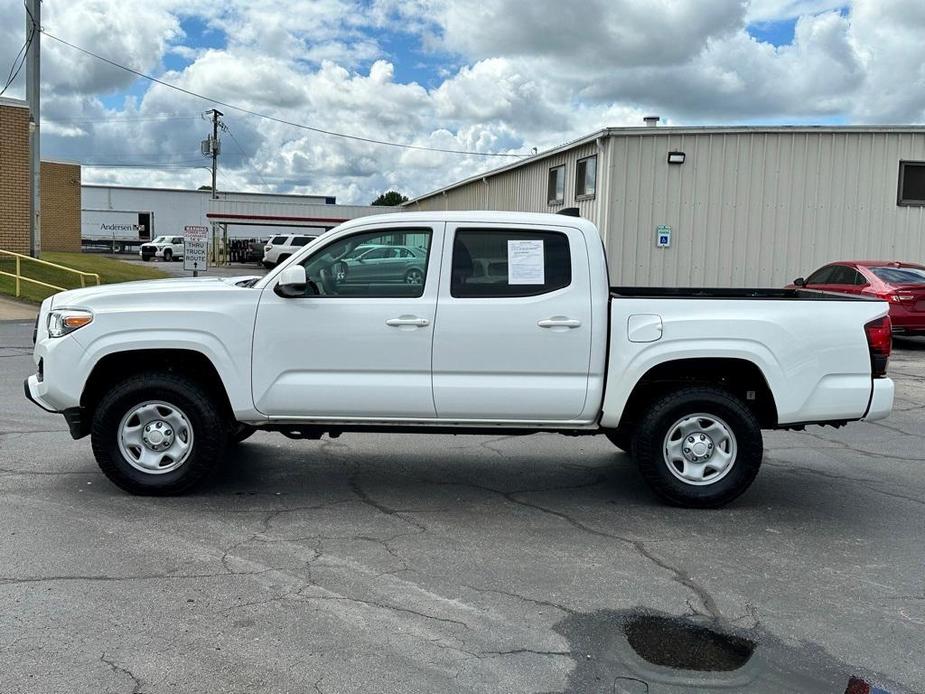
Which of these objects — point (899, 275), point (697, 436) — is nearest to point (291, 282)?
point (697, 436)

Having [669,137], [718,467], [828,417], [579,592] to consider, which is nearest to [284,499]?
[579,592]

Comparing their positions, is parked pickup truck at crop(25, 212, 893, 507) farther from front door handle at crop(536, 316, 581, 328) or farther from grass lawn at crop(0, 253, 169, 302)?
grass lawn at crop(0, 253, 169, 302)

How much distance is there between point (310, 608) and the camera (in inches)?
164

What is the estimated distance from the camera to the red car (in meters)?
14.8

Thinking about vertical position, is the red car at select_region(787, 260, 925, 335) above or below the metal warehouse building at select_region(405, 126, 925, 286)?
below

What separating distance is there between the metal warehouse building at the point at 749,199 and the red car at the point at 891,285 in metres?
2.33

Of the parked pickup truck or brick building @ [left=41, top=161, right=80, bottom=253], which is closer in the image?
the parked pickup truck

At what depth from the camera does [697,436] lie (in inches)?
231

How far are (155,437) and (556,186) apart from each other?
55.1 feet

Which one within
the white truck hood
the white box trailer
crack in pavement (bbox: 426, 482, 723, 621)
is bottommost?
crack in pavement (bbox: 426, 482, 723, 621)

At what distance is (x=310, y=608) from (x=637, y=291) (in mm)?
3656

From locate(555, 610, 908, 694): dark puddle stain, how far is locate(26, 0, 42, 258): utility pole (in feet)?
77.4

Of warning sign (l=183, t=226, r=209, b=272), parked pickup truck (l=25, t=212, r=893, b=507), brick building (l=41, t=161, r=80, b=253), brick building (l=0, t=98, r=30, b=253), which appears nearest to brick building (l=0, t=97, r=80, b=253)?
brick building (l=0, t=98, r=30, b=253)

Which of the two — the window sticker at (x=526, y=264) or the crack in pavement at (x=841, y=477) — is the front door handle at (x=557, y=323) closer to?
the window sticker at (x=526, y=264)
